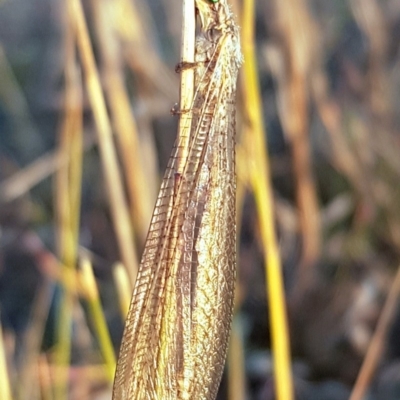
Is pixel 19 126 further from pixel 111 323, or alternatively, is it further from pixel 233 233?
pixel 233 233

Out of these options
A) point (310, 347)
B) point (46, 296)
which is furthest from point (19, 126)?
point (310, 347)

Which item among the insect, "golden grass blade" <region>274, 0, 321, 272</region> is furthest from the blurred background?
the insect

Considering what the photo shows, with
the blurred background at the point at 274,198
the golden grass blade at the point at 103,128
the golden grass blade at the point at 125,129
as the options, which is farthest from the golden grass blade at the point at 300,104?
the golden grass blade at the point at 103,128

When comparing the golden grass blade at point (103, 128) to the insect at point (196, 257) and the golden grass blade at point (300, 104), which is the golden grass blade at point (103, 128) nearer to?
the insect at point (196, 257)

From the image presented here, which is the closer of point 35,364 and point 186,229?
point 186,229

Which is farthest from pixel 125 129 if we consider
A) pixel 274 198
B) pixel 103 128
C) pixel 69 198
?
pixel 274 198

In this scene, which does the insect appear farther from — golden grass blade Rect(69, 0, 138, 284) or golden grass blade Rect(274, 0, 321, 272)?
golden grass blade Rect(274, 0, 321, 272)
